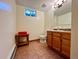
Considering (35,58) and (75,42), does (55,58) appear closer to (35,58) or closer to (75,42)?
(35,58)

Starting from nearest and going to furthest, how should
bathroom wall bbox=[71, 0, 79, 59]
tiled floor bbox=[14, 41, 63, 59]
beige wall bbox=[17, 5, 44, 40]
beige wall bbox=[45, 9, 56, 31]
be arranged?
bathroom wall bbox=[71, 0, 79, 59], tiled floor bbox=[14, 41, 63, 59], beige wall bbox=[45, 9, 56, 31], beige wall bbox=[17, 5, 44, 40]

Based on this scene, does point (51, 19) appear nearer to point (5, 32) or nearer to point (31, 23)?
point (31, 23)

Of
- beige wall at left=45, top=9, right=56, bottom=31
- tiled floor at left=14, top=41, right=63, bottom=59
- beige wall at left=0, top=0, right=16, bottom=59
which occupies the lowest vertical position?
tiled floor at left=14, top=41, right=63, bottom=59

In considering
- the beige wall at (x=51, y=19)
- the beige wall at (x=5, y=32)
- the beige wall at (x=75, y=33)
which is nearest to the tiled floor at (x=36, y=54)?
the beige wall at (x=5, y=32)

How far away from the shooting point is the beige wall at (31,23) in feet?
15.6

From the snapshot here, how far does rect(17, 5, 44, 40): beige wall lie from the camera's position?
4750 millimetres

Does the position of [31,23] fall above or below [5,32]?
above

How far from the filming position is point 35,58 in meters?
Result: 2.44

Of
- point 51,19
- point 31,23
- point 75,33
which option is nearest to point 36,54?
point 75,33

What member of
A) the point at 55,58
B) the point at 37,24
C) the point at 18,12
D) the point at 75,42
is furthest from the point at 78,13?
the point at 37,24

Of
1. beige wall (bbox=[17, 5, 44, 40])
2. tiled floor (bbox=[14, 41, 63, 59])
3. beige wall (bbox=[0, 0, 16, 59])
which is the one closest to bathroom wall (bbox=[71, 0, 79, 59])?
beige wall (bbox=[0, 0, 16, 59])

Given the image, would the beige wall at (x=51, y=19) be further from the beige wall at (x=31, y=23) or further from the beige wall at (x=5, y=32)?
the beige wall at (x=5, y=32)

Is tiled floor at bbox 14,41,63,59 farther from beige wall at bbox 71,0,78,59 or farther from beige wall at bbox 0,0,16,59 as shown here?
beige wall at bbox 71,0,78,59

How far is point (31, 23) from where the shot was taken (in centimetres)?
530
